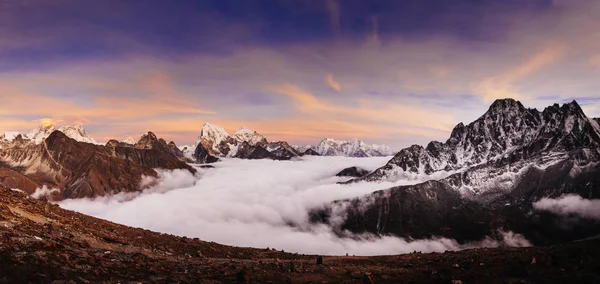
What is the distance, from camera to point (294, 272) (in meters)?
31.0

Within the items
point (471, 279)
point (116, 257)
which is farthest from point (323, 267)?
point (116, 257)

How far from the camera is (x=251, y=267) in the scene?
31.7m

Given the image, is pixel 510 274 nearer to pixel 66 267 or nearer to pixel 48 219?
pixel 66 267

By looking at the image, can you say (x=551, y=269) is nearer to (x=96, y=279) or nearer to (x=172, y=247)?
(x=96, y=279)

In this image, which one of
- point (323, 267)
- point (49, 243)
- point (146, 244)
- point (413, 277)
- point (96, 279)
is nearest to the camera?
point (96, 279)

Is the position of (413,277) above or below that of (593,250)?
below

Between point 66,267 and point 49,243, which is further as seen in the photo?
point 49,243

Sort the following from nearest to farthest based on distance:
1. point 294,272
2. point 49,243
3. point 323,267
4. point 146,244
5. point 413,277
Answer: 1. point 49,243
2. point 413,277
3. point 294,272
4. point 323,267
5. point 146,244

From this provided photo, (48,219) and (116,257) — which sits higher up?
(48,219)

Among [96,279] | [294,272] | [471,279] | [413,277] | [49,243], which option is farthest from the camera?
→ [294,272]

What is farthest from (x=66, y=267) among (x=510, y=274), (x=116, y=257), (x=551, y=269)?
(x=551, y=269)

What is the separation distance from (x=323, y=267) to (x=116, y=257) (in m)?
17.9

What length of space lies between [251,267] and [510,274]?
2067 cm

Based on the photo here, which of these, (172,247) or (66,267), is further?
(172,247)
